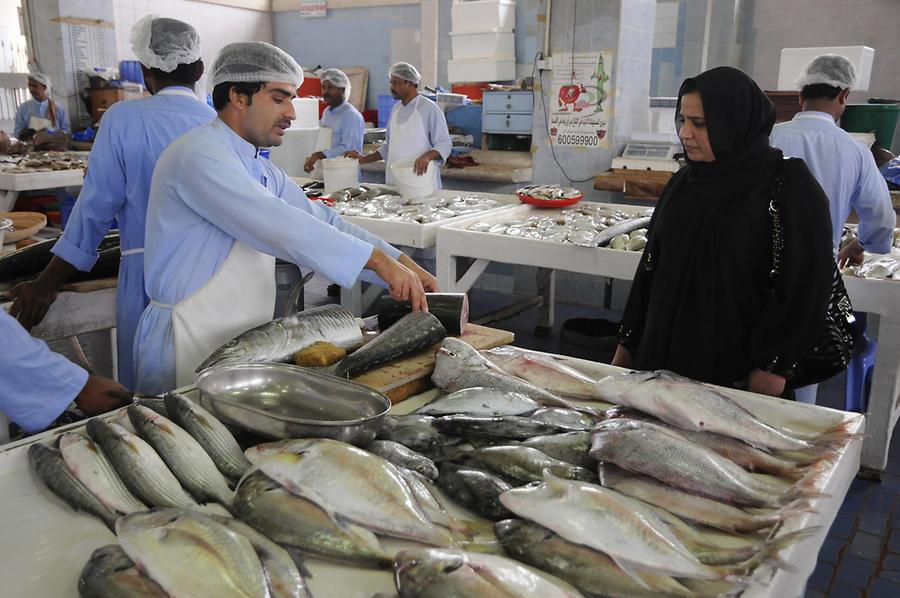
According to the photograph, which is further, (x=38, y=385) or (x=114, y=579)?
(x=38, y=385)

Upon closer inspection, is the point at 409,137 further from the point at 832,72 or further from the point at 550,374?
the point at 550,374

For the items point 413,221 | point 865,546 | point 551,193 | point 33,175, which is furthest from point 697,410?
point 33,175

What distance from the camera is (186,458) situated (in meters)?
1.54

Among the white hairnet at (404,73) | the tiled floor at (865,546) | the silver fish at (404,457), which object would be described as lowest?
the tiled floor at (865,546)

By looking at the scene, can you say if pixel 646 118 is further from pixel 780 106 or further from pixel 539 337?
pixel 539 337

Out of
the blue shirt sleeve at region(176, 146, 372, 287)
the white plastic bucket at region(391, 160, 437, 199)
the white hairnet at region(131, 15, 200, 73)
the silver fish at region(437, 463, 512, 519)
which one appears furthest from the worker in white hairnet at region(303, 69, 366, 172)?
the silver fish at region(437, 463, 512, 519)

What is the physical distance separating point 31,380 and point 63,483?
21.2 inches

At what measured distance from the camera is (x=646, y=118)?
7016 millimetres

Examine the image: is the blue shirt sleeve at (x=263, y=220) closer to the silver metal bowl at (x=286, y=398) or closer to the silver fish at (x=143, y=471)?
the silver metal bowl at (x=286, y=398)

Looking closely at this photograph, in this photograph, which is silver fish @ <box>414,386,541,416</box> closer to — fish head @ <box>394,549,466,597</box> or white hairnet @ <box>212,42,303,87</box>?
fish head @ <box>394,549,466,597</box>

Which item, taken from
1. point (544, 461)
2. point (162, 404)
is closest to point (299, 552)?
point (544, 461)

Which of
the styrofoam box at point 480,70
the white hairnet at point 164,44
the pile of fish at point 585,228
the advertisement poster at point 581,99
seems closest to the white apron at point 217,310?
the white hairnet at point 164,44

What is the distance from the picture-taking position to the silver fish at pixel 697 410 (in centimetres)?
171

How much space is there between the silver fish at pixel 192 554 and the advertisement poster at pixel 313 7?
15.8 m
